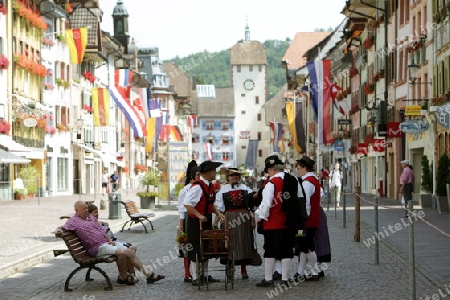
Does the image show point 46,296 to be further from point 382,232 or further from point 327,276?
point 382,232

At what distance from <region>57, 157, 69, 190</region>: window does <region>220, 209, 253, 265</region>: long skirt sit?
176 feet

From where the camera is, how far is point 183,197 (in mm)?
15547

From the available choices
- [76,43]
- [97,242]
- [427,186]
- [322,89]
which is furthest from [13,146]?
[97,242]

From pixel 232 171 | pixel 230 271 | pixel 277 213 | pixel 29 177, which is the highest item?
pixel 232 171

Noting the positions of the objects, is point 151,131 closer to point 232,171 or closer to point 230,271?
point 232,171

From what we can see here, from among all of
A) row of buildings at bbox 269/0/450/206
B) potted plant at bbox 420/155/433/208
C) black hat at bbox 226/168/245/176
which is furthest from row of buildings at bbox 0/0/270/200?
black hat at bbox 226/168/245/176

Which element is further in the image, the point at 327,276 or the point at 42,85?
the point at 42,85

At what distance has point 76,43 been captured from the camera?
49469 millimetres

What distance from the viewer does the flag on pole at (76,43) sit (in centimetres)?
4919

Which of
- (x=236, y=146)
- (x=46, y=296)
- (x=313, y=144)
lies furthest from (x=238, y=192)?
(x=236, y=146)

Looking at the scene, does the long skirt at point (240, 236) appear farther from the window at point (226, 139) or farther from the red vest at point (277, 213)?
the window at point (226, 139)

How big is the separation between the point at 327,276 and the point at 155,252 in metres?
5.87

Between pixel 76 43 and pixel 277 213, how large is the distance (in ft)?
121

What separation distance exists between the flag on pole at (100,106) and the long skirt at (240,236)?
4401cm
